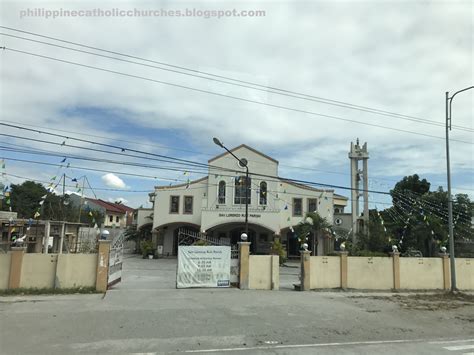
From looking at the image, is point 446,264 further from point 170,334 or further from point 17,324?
point 17,324

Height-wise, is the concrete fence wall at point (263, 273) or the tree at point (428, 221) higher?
the tree at point (428, 221)

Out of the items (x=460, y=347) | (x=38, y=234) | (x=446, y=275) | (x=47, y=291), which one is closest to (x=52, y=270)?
(x=47, y=291)

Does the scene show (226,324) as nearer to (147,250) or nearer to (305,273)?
(305,273)

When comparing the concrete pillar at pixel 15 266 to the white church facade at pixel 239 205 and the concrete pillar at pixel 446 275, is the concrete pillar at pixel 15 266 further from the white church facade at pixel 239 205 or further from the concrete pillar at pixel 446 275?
the white church facade at pixel 239 205

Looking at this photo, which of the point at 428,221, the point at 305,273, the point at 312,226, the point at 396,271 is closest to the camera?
the point at 305,273

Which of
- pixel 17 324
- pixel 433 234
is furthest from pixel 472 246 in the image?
pixel 17 324

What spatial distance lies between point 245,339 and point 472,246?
32.4 metres

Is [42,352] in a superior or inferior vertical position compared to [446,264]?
inferior

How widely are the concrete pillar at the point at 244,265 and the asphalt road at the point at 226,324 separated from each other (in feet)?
4.55

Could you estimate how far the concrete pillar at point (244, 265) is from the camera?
17766mm

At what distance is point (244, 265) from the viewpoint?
17891 millimetres

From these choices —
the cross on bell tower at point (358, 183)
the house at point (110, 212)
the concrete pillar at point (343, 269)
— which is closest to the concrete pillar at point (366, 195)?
the cross on bell tower at point (358, 183)

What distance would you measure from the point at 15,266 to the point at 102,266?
2.94m

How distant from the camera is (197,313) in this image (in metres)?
11.9
